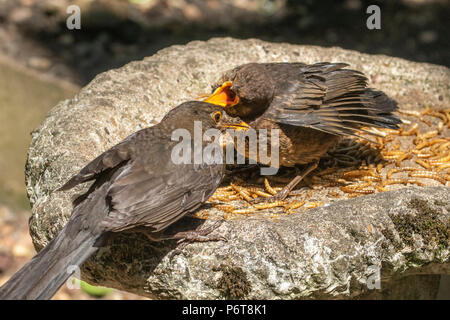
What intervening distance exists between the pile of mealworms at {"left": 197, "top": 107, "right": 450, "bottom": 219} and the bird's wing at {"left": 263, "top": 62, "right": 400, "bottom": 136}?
0.27 meters

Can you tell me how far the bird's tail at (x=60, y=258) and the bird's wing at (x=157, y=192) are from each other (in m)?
0.15

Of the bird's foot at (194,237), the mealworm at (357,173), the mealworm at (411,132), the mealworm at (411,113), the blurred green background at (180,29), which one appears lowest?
the bird's foot at (194,237)

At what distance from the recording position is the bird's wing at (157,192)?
3568 millimetres

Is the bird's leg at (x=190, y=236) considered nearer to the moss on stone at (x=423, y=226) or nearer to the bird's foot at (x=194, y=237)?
the bird's foot at (x=194, y=237)

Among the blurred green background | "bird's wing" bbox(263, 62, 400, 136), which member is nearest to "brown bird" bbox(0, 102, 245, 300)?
"bird's wing" bbox(263, 62, 400, 136)

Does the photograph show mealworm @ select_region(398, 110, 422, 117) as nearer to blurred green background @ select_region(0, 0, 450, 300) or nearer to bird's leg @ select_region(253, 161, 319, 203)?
bird's leg @ select_region(253, 161, 319, 203)

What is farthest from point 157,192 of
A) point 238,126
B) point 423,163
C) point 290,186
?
point 423,163

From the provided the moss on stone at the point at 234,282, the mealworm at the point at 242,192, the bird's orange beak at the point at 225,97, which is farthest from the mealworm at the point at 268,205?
the moss on stone at the point at 234,282

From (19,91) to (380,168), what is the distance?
15.9ft

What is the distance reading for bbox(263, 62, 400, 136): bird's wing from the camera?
15.5ft

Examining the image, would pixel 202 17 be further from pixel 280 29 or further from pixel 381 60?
pixel 381 60

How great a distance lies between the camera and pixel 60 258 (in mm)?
3518

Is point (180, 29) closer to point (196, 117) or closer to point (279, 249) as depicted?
point (196, 117)

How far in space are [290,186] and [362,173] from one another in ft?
1.87
